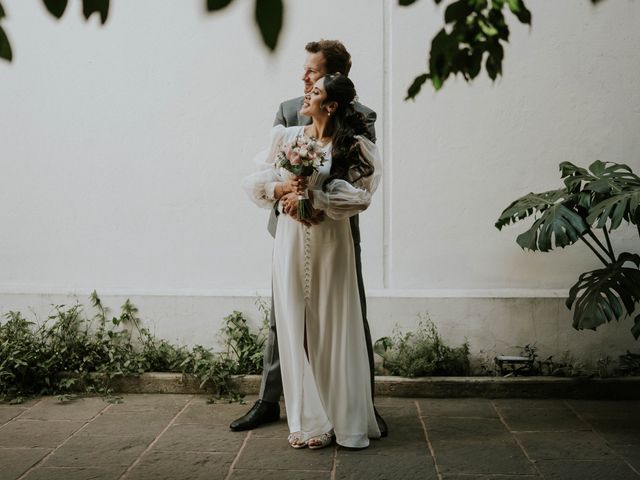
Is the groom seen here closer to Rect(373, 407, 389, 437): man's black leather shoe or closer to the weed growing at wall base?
Rect(373, 407, 389, 437): man's black leather shoe

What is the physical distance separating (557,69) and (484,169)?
831 mm

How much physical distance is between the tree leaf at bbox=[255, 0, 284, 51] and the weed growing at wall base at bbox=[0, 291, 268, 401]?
14.6ft

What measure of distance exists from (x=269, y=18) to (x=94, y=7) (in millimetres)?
408

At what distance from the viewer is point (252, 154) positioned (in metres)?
5.92

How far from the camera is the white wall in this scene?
18.9 feet

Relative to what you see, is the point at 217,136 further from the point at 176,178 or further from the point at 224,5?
the point at 224,5

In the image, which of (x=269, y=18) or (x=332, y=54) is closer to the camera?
(x=269, y=18)

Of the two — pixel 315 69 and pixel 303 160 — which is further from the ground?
pixel 315 69

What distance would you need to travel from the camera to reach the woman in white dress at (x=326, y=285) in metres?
4.36

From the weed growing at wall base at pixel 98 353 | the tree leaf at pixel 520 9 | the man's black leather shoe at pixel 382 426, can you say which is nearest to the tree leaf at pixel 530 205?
the man's black leather shoe at pixel 382 426

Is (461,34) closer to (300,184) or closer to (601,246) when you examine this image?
(300,184)

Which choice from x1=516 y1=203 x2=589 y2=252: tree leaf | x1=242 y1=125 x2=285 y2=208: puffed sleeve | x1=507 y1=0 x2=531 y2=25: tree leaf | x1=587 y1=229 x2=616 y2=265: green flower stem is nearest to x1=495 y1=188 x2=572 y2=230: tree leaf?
x1=516 y1=203 x2=589 y2=252: tree leaf

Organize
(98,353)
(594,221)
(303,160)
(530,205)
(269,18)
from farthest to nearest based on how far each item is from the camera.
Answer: (98,353)
(530,205)
(594,221)
(303,160)
(269,18)

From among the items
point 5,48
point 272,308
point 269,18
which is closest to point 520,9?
point 269,18
